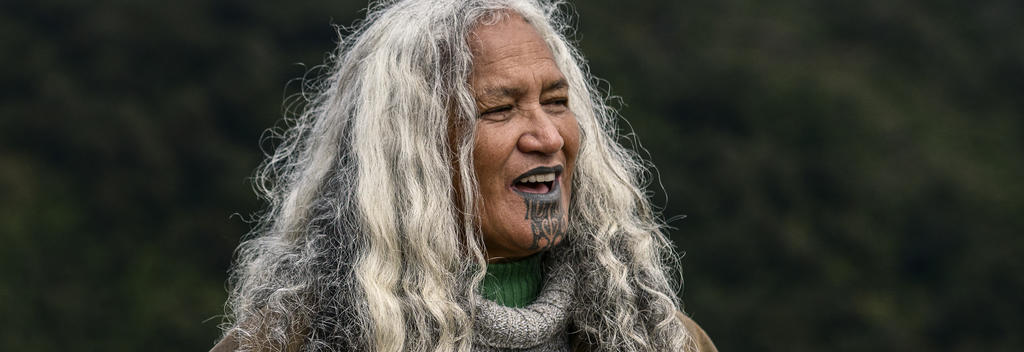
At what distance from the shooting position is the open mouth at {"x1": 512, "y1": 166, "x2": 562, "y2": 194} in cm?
223

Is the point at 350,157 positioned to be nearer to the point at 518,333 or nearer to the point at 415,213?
the point at 415,213

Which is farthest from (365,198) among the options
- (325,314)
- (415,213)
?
(325,314)

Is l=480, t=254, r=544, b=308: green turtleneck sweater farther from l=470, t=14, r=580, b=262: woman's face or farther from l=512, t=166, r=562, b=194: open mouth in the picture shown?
l=512, t=166, r=562, b=194: open mouth

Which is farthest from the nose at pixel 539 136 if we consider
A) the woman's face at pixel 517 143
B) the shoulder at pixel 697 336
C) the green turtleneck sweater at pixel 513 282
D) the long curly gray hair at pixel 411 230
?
the shoulder at pixel 697 336

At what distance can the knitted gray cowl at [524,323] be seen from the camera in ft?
7.21

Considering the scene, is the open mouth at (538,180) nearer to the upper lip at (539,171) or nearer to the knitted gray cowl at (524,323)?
the upper lip at (539,171)

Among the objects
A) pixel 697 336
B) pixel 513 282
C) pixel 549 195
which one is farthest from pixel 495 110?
pixel 697 336

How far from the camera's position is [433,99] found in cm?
225

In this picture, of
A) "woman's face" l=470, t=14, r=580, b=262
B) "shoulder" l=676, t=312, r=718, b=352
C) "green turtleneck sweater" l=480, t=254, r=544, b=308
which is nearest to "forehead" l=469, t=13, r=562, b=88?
"woman's face" l=470, t=14, r=580, b=262

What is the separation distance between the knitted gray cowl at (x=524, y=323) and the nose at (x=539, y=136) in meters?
0.30

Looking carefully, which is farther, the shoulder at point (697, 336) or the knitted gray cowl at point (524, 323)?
the shoulder at point (697, 336)

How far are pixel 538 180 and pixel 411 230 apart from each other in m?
0.27

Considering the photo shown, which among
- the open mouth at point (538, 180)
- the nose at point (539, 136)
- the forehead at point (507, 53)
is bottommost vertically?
the open mouth at point (538, 180)

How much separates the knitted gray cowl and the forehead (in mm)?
433
